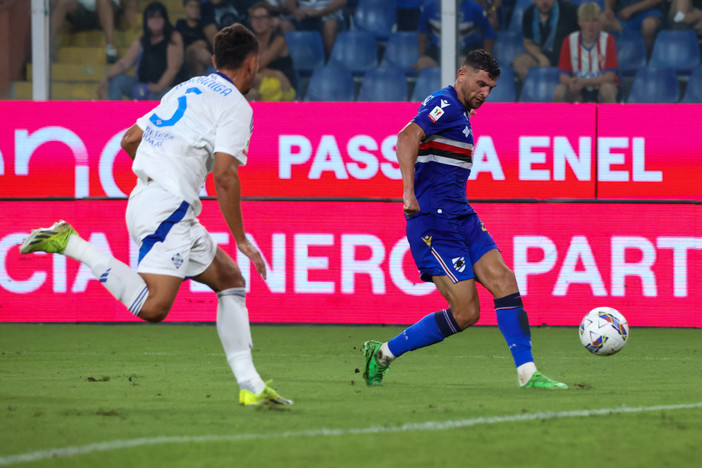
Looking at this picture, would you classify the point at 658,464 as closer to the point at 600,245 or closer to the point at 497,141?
the point at 600,245

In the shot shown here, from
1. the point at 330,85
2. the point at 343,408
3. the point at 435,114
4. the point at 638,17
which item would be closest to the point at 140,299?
the point at 343,408

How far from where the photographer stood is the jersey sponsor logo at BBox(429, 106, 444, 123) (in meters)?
6.47

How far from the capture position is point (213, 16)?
40.9 feet

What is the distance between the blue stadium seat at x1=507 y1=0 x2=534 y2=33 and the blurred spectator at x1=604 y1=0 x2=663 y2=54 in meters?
0.86

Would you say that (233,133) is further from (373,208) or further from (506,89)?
(506,89)

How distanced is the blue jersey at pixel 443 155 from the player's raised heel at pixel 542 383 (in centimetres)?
101

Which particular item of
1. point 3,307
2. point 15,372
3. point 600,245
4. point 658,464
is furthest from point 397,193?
point 658,464

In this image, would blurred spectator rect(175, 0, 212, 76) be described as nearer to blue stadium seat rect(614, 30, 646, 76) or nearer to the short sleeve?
blue stadium seat rect(614, 30, 646, 76)

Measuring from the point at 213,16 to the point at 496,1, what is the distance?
9.96ft

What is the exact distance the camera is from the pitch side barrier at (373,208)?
1072cm

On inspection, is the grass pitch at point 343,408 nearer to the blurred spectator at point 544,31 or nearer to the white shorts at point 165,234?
the white shorts at point 165,234

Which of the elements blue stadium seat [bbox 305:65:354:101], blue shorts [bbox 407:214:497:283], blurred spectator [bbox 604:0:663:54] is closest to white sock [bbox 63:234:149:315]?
blue shorts [bbox 407:214:497:283]

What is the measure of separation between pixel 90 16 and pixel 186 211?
7566 mm

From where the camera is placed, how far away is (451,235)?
6469 millimetres
